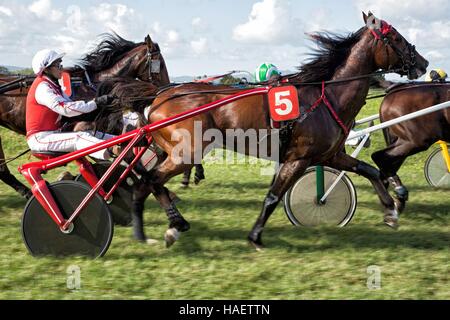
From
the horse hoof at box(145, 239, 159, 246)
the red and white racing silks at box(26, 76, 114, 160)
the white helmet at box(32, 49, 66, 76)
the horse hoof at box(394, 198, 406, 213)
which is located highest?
the white helmet at box(32, 49, 66, 76)

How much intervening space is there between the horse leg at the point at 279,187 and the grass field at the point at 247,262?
0.15 m

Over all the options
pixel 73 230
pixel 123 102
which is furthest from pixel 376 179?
pixel 73 230

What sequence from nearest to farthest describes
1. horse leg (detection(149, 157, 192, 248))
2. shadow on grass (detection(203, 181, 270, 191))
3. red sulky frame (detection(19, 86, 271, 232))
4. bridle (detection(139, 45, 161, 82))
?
red sulky frame (detection(19, 86, 271, 232)) < horse leg (detection(149, 157, 192, 248)) < bridle (detection(139, 45, 161, 82)) < shadow on grass (detection(203, 181, 270, 191))

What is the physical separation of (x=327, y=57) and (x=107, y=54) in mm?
3225

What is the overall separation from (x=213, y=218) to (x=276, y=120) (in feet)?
5.93

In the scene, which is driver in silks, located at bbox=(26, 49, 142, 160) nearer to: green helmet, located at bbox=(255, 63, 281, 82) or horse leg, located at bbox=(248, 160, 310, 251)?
horse leg, located at bbox=(248, 160, 310, 251)

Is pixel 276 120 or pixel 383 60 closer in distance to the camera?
A: pixel 276 120

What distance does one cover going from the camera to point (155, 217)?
19.8 ft

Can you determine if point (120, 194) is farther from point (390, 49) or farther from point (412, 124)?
point (412, 124)

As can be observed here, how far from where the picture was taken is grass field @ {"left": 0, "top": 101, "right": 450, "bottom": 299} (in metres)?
3.70

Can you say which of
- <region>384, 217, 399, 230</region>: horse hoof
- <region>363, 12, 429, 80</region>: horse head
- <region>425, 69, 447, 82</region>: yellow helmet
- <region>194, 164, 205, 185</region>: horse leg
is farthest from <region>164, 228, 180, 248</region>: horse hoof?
<region>425, 69, 447, 82</region>: yellow helmet

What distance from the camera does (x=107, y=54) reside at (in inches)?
279
